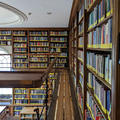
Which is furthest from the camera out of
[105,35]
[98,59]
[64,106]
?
[64,106]

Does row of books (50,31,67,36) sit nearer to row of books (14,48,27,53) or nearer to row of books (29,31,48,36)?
row of books (29,31,48,36)

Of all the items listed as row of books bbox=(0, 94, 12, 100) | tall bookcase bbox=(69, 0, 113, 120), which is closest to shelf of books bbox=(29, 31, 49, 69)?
row of books bbox=(0, 94, 12, 100)

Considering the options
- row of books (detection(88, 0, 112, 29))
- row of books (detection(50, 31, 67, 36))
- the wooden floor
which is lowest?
the wooden floor

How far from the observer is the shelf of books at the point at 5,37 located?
6.66m

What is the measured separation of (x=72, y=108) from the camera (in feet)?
8.18

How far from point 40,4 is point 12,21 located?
8.56 ft

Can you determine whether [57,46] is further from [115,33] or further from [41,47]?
[115,33]

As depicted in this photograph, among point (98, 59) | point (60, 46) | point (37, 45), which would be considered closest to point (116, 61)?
point (98, 59)

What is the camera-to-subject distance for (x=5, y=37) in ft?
22.1

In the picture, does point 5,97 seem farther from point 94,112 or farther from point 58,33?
point 94,112

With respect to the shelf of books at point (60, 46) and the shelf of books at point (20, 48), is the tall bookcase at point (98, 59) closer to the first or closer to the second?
the shelf of books at point (60, 46)

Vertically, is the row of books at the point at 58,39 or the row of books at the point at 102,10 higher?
the row of books at the point at 58,39

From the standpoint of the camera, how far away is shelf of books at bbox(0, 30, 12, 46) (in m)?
6.66

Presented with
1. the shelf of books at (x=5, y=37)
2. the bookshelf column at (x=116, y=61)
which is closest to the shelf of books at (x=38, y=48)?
the shelf of books at (x=5, y=37)
